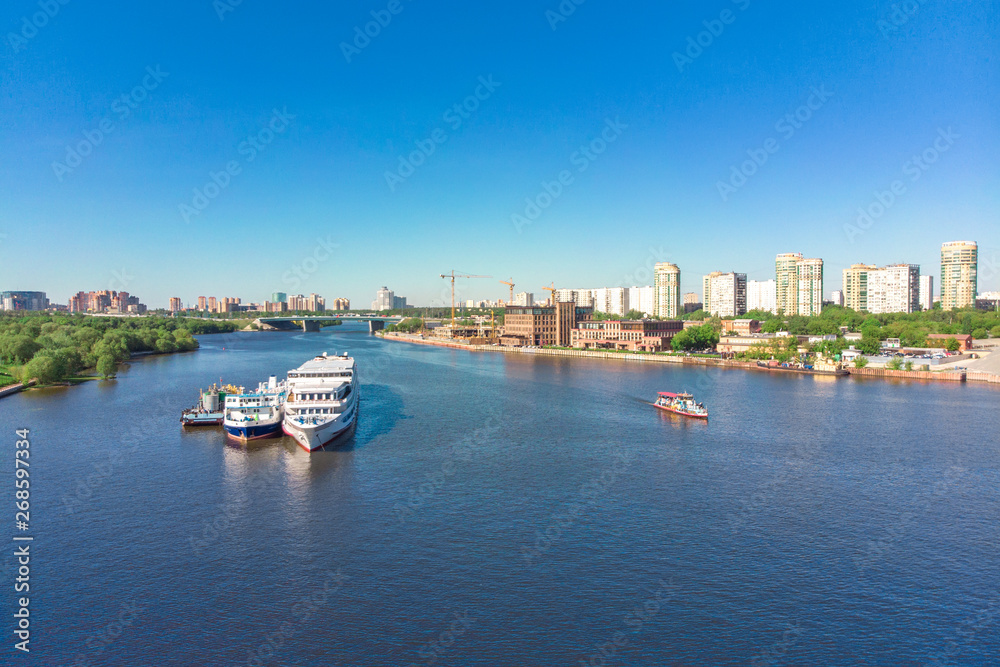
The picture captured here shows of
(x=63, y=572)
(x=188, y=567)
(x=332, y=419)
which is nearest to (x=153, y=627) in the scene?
(x=188, y=567)

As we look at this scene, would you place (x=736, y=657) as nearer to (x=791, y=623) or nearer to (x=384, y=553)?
(x=791, y=623)

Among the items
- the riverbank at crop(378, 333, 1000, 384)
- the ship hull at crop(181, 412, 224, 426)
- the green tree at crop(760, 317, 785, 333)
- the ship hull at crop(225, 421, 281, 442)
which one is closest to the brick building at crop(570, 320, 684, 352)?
the riverbank at crop(378, 333, 1000, 384)

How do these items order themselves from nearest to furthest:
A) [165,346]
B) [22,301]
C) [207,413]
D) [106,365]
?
1. [207,413]
2. [106,365]
3. [165,346]
4. [22,301]

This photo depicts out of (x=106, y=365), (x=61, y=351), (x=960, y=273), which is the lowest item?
(x=106, y=365)

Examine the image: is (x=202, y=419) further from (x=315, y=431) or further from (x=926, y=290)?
(x=926, y=290)

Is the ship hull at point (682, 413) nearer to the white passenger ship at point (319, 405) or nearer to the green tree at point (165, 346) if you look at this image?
the white passenger ship at point (319, 405)

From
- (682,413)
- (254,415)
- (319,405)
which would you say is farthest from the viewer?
(682,413)

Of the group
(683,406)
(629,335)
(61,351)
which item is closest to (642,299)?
(629,335)
